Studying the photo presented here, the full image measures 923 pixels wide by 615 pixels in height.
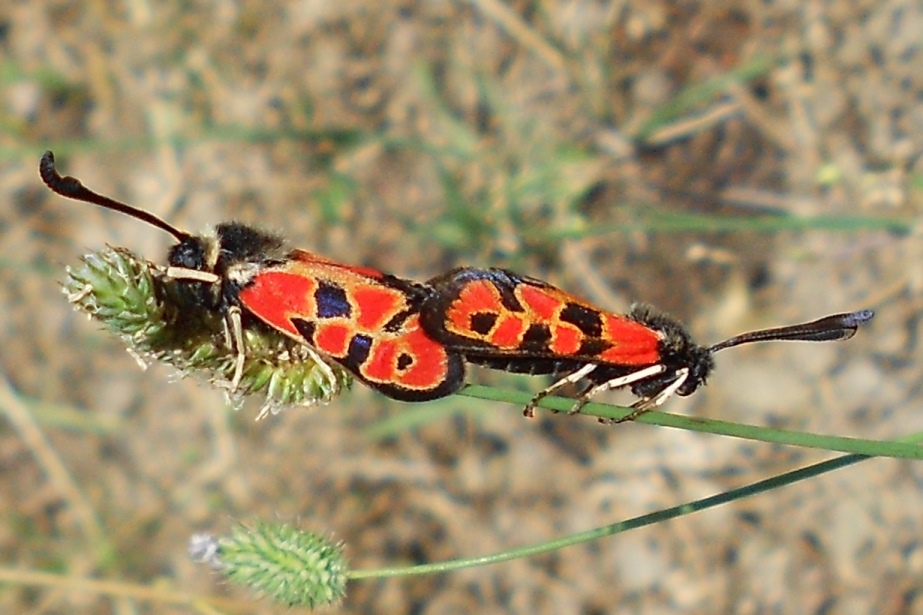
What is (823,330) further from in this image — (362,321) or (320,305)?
(320,305)

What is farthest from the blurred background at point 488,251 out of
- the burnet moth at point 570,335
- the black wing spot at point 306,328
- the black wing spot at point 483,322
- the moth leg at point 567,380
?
Answer: the black wing spot at point 306,328

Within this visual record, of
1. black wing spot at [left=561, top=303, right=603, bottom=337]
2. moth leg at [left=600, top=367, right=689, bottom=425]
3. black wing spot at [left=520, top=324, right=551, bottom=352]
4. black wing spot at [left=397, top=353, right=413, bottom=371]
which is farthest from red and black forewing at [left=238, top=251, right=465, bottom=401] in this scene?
moth leg at [left=600, top=367, right=689, bottom=425]

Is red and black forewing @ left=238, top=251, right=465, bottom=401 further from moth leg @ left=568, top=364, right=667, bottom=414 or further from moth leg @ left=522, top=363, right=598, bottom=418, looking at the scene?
moth leg @ left=568, top=364, right=667, bottom=414

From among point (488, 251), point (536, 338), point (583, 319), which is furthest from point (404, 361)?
point (488, 251)

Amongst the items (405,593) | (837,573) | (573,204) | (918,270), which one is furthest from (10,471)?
(918,270)

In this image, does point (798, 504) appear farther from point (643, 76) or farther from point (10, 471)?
point (10, 471)

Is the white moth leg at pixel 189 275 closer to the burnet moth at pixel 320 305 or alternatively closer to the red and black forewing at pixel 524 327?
the burnet moth at pixel 320 305
